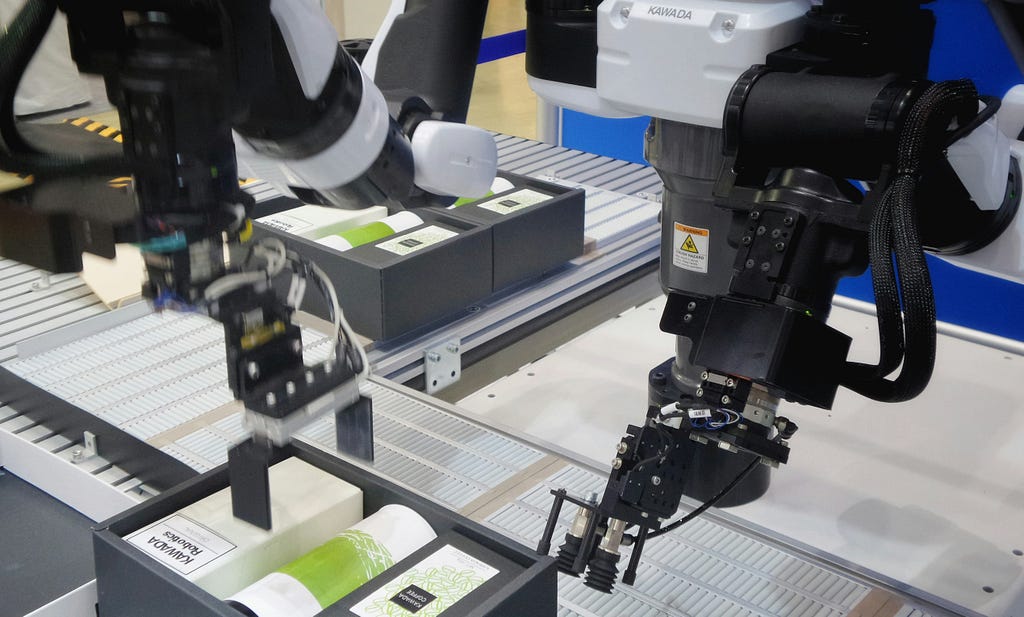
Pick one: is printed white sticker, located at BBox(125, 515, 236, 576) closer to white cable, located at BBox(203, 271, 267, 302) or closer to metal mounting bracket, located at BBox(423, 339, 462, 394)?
white cable, located at BBox(203, 271, 267, 302)

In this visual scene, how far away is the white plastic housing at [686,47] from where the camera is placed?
42.0 inches

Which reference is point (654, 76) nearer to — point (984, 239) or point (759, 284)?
point (759, 284)

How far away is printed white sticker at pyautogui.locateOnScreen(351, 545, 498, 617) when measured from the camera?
1004 mm

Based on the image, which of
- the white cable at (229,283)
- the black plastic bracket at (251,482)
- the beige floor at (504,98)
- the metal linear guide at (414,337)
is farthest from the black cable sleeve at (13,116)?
the beige floor at (504,98)

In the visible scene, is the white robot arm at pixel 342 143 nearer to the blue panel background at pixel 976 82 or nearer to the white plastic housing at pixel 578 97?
the white plastic housing at pixel 578 97

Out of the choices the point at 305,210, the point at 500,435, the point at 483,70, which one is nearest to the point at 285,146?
the point at 500,435

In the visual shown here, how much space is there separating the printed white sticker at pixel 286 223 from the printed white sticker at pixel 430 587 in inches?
39.1

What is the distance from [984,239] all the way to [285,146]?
73cm

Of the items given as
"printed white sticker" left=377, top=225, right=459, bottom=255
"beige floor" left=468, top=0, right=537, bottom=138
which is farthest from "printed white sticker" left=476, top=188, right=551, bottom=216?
"beige floor" left=468, top=0, right=537, bottom=138

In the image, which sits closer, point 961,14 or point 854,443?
point 854,443

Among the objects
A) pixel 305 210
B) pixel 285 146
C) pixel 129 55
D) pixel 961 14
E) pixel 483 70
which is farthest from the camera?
pixel 483 70

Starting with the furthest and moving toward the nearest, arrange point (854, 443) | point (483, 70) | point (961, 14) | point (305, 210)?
point (483, 70) < point (961, 14) < point (305, 210) < point (854, 443)

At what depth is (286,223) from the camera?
6.43ft

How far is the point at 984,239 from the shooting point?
1132mm
